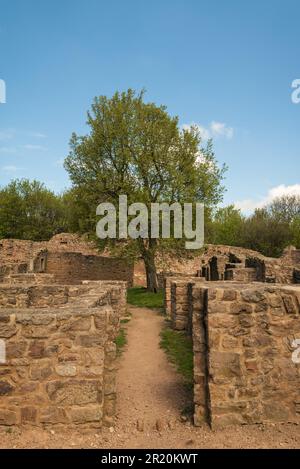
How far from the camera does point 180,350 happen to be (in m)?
8.93

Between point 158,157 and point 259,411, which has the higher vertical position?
point 158,157

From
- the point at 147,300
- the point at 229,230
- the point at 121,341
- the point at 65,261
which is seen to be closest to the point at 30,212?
the point at 65,261

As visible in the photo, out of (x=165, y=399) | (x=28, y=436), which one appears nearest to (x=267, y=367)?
(x=165, y=399)

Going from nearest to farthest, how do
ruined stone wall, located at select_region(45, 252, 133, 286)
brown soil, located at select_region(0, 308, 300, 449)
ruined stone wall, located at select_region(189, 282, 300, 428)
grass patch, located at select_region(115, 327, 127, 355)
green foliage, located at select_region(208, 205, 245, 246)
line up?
1. brown soil, located at select_region(0, 308, 300, 449)
2. ruined stone wall, located at select_region(189, 282, 300, 428)
3. grass patch, located at select_region(115, 327, 127, 355)
4. ruined stone wall, located at select_region(45, 252, 133, 286)
5. green foliage, located at select_region(208, 205, 245, 246)

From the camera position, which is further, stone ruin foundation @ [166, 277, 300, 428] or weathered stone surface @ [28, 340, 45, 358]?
stone ruin foundation @ [166, 277, 300, 428]

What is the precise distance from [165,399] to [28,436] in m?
2.36

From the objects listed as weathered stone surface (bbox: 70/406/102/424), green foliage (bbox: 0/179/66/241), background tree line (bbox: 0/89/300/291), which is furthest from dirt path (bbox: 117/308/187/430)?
green foliage (bbox: 0/179/66/241)

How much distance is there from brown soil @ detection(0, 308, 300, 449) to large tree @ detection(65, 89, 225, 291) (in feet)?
44.5

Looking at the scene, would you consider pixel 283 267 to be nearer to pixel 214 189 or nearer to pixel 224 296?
pixel 214 189

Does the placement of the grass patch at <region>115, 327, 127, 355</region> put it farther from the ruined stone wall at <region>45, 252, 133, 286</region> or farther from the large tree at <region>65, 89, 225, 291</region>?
the ruined stone wall at <region>45, 252, 133, 286</region>

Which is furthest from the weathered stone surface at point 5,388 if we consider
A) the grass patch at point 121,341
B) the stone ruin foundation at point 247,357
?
the grass patch at point 121,341

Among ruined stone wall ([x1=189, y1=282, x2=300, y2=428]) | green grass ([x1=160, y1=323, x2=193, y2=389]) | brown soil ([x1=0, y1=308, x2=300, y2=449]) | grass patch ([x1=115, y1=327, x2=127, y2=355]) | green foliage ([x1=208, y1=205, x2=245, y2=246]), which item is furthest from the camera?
green foliage ([x1=208, y1=205, x2=245, y2=246])

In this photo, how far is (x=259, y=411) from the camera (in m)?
4.89

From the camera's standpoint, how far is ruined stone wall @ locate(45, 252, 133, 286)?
28812 mm
